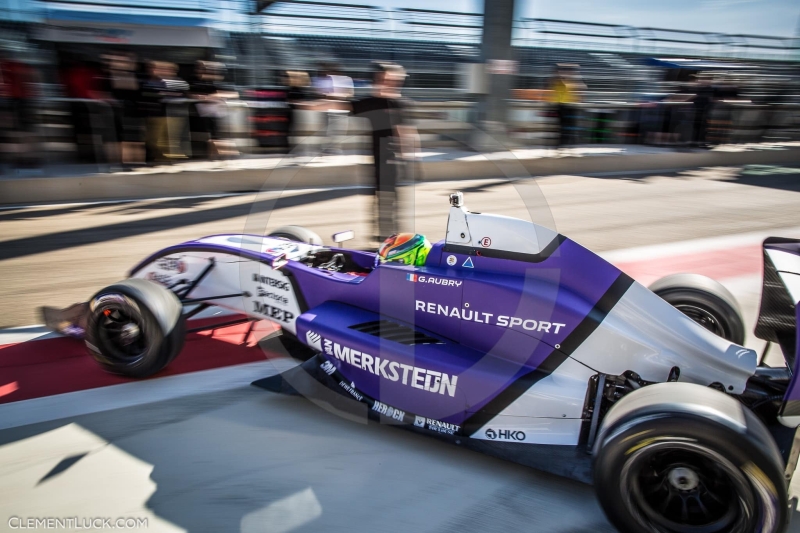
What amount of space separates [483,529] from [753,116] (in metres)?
17.2

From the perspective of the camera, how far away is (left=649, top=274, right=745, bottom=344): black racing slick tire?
3420 millimetres

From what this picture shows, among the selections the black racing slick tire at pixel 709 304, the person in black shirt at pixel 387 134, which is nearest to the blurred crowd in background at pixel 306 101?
the person in black shirt at pixel 387 134

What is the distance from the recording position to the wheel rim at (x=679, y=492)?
7.45 ft

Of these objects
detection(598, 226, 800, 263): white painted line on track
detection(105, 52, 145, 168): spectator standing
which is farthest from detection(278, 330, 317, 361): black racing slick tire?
detection(105, 52, 145, 168): spectator standing

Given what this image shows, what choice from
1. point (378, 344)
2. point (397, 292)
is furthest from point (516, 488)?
point (397, 292)

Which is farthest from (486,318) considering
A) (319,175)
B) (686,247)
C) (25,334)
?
(319,175)

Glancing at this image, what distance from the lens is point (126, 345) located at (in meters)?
3.60

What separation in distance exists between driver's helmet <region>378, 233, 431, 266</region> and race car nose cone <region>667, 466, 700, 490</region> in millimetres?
1661

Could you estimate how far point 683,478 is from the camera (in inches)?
92.4

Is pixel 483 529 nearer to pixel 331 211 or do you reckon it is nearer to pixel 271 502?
pixel 271 502

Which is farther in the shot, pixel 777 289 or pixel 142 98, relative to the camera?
pixel 142 98

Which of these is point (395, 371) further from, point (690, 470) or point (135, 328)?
point (135, 328)

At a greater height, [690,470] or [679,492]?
[690,470]

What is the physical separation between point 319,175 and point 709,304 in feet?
25.5
